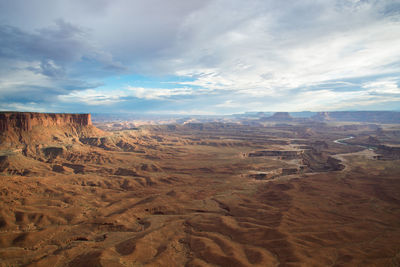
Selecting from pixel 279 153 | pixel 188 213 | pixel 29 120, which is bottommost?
pixel 188 213

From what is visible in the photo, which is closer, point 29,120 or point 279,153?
point 29,120

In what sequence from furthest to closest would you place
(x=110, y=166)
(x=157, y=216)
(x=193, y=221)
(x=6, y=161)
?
(x=110, y=166) → (x=6, y=161) → (x=157, y=216) → (x=193, y=221)

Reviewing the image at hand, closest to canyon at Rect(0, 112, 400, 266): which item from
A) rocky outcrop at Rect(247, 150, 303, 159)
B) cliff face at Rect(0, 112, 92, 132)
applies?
cliff face at Rect(0, 112, 92, 132)

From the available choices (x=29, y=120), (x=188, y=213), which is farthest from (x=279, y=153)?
(x=29, y=120)

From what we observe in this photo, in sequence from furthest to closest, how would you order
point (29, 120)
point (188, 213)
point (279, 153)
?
point (279, 153) < point (29, 120) < point (188, 213)

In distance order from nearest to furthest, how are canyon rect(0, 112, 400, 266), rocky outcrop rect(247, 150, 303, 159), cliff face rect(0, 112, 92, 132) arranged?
canyon rect(0, 112, 400, 266) < cliff face rect(0, 112, 92, 132) < rocky outcrop rect(247, 150, 303, 159)

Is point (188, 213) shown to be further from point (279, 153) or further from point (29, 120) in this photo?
point (29, 120)

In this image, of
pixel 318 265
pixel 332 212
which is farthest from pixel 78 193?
pixel 332 212

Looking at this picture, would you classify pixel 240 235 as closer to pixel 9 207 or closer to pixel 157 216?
pixel 157 216

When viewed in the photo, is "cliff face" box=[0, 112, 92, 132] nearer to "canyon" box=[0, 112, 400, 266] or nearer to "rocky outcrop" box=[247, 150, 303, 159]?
"canyon" box=[0, 112, 400, 266]
